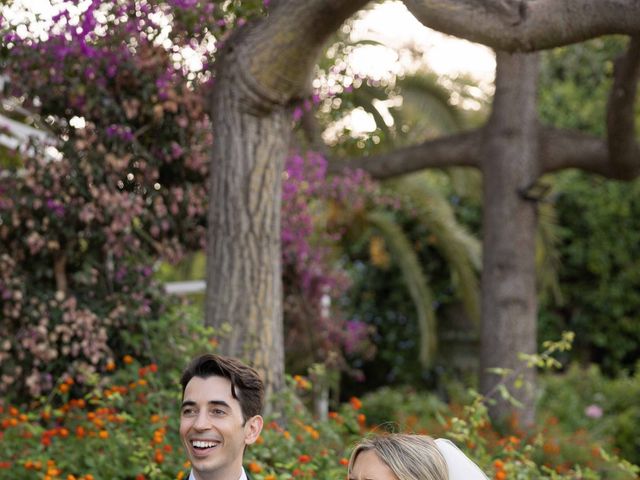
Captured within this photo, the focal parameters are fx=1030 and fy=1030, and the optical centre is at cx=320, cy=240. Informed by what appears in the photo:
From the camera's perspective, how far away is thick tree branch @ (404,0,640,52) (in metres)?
4.27

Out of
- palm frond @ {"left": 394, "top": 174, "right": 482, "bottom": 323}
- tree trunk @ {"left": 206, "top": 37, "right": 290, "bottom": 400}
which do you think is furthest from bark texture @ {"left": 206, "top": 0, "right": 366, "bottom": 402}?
palm frond @ {"left": 394, "top": 174, "right": 482, "bottom": 323}

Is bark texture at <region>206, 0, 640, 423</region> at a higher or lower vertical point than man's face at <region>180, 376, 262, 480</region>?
higher

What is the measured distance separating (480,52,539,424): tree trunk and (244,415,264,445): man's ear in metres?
5.19

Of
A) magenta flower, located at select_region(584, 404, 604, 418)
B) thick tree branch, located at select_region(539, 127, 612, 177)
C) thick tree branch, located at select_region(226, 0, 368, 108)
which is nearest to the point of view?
thick tree branch, located at select_region(226, 0, 368, 108)

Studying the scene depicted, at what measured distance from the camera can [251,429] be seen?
3225 millimetres

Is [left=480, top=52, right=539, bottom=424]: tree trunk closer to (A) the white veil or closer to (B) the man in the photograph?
(A) the white veil

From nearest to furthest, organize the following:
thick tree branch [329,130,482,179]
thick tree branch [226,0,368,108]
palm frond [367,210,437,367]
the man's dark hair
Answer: the man's dark hair, thick tree branch [226,0,368,108], thick tree branch [329,130,482,179], palm frond [367,210,437,367]

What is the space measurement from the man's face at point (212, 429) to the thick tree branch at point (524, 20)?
1.99m

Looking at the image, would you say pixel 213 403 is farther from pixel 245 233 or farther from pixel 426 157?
pixel 426 157

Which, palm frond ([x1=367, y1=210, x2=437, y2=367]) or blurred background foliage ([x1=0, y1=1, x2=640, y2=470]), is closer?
blurred background foliage ([x1=0, y1=1, x2=640, y2=470])

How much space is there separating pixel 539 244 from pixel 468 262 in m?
1.23

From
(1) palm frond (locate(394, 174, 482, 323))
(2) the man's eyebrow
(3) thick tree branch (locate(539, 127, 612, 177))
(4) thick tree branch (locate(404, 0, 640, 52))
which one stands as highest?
(4) thick tree branch (locate(404, 0, 640, 52))

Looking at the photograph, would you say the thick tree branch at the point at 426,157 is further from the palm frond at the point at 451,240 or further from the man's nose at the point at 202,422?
the man's nose at the point at 202,422

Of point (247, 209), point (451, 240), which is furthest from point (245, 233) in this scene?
point (451, 240)
